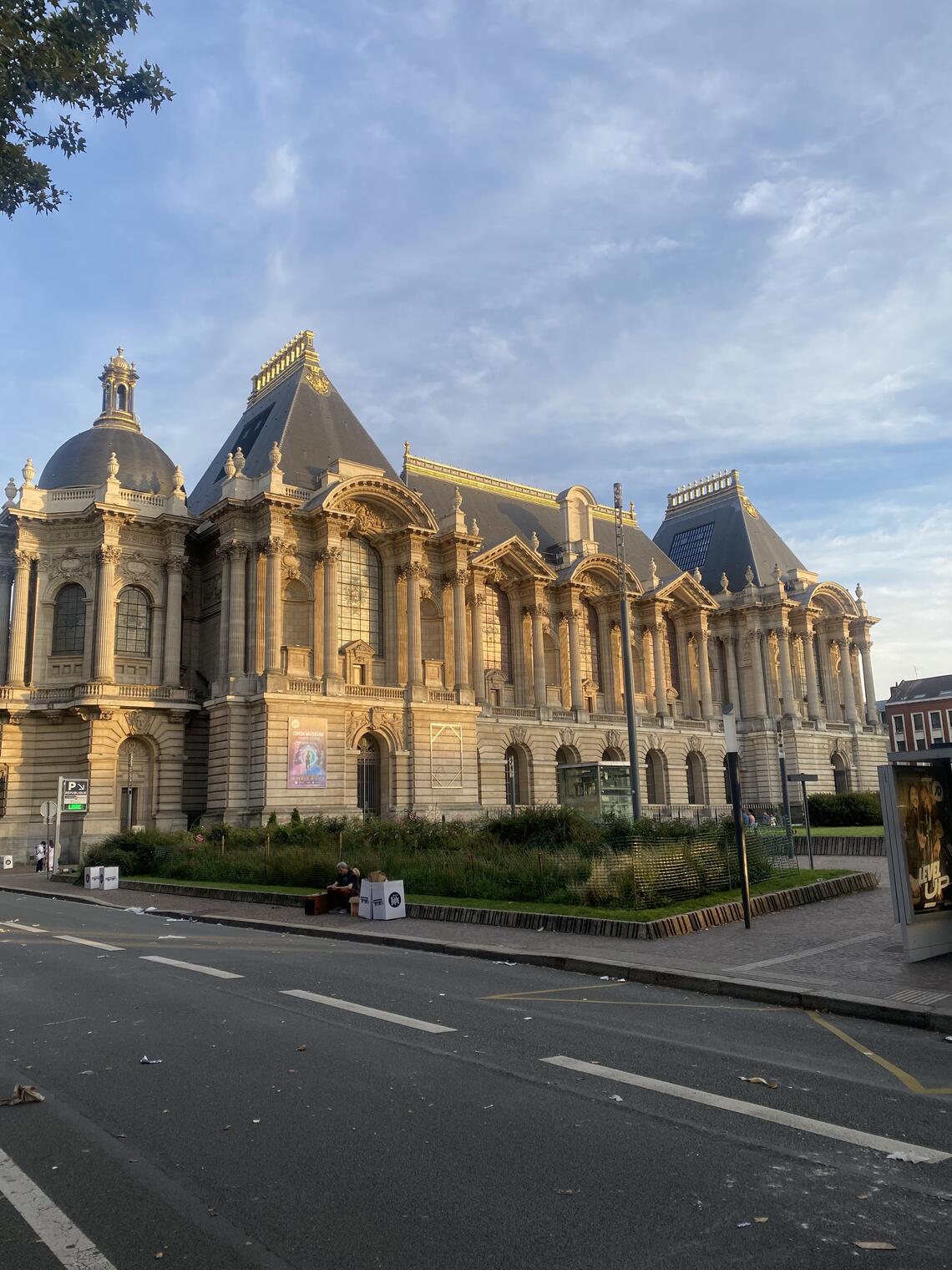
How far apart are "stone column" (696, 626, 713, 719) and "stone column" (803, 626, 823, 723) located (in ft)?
30.9

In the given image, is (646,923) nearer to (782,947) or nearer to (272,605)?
(782,947)

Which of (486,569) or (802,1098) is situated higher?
(486,569)

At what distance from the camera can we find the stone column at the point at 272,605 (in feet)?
144

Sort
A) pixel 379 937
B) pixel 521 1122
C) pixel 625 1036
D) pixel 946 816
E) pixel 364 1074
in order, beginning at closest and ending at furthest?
pixel 521 1122
pixel 364 1074
pixel 625 1036
pixel 946 816
pixel 379 937

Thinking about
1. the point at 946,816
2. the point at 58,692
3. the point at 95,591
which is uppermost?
the point at 95,591

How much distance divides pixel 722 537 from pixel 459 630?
35.0 meters

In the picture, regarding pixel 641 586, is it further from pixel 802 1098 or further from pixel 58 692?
pixel 802 1098

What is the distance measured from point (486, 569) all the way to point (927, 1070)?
158 feet

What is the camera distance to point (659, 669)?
63.2m

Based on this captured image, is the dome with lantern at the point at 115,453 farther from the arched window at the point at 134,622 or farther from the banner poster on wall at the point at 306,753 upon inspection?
the banner poster on wall at the point at 306,753

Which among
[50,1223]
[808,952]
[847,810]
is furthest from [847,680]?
[50,1223]

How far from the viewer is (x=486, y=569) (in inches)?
2169

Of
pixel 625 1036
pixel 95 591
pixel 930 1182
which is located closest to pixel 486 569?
pixel 95 591

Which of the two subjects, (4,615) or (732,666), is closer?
(4,615)
